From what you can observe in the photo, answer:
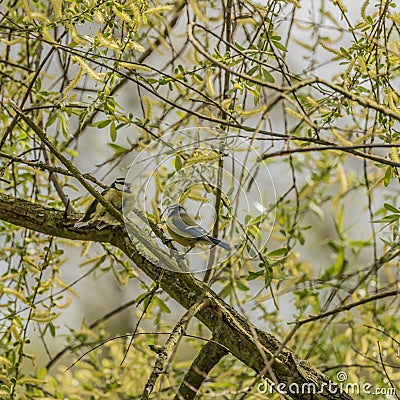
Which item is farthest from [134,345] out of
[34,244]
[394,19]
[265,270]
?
[394,19]

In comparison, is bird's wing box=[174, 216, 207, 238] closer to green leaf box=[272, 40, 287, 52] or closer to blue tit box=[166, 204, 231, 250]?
blue tit box=[166, 204, 231, 250]

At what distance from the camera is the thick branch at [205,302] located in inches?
33.3

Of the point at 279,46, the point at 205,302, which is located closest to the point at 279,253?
the point at 205,302

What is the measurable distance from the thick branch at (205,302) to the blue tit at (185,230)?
6 cm

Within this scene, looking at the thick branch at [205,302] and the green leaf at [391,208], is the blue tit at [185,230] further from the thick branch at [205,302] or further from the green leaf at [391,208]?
the green leaf at [391,208]

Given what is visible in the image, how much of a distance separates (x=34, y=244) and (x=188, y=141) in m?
0.52

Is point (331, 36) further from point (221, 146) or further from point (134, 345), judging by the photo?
point (134, 345)

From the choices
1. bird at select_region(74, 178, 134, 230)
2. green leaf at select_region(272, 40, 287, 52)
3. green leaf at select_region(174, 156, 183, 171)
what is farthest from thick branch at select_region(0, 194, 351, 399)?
green leaf at select_region(272, 40, 287, 52)

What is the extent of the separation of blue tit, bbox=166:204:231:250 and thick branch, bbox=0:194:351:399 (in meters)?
0.06

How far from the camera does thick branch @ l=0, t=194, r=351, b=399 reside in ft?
2.77

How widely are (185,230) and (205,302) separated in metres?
0.12

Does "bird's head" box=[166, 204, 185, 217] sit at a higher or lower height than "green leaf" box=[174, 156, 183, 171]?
lower

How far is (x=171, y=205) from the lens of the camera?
781 mm

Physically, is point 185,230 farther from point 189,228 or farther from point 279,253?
point 279,253
